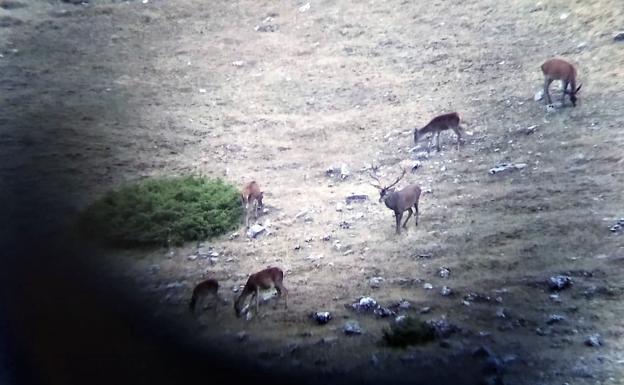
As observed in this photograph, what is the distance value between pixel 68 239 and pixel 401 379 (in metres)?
0.99

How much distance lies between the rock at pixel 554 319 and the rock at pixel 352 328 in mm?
448

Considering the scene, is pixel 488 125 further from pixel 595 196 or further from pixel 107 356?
pixel 107 356

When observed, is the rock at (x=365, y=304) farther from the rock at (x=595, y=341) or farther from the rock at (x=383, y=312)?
the rock at (x=595, y=341)

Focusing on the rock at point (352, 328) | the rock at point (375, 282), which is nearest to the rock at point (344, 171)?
the rock at point (375, 282)

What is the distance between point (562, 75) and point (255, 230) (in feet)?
2.89

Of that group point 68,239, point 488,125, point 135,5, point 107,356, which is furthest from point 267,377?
point 135,5

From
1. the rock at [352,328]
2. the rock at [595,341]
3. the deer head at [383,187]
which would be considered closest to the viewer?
the rock at [595,341]

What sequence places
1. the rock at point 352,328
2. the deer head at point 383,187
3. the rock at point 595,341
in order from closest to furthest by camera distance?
the rock at point 595,341 → the rock at point 352,328 → the deer head at point 383,187

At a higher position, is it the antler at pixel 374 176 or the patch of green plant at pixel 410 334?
the antler at pixel 374 176

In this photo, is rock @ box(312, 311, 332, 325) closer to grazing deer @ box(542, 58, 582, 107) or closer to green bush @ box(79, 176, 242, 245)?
green bush @ box(79, 176, 242, 245)

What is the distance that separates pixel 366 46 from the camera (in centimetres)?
217

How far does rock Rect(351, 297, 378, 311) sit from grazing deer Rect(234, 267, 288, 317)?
0.18 meters

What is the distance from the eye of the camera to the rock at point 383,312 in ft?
6.30

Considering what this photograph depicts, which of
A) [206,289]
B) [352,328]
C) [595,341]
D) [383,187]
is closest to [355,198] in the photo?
[383,187]
